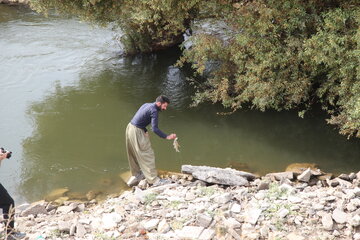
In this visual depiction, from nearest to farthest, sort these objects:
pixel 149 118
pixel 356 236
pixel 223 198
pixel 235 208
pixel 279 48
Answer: pixel 356 236
pixel 235 208
pixel 223 198
pixel 149 118
pixel 279 48

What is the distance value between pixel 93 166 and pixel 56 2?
5600 mm

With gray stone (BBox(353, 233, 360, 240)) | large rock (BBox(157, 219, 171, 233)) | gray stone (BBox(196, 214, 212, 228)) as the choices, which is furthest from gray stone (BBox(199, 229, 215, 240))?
gray stone (BBox(353, 233, 360, 240))

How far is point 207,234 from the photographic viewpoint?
6.14 m

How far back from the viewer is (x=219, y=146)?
10891 mm

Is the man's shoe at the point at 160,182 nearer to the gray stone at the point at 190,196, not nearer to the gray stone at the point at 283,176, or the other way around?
the gray stone at the point at 190,196

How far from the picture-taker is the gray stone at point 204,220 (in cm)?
638

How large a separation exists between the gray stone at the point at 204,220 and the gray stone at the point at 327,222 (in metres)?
1.69

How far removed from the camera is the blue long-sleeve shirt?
8.01 metres

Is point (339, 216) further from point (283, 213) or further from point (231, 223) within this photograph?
point (231, 223)

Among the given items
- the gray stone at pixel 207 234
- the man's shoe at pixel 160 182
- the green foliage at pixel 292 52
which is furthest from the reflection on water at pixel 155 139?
the gray stone at pixel 207 234

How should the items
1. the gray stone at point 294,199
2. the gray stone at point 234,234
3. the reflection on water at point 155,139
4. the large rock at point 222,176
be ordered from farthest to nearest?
the reflection on water at point 155,139, the large rock at point 222,176, the gray stone at point 294,199, the gray stone at point 234,234

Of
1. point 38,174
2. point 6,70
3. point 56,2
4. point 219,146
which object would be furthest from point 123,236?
point 6,70

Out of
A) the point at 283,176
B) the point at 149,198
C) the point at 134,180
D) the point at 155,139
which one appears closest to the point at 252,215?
the point at 149,198

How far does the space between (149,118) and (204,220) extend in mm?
2609
